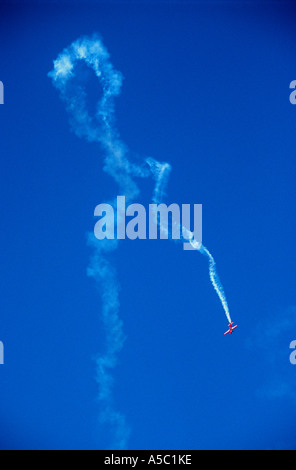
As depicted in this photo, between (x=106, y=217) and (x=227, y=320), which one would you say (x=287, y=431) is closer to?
(x=227, y=320)

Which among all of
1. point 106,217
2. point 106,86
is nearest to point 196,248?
point 106,217

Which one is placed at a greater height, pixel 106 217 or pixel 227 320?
pixel 106 217

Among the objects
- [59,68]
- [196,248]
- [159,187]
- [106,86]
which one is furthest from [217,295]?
[59,68]

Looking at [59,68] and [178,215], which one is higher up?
[59,68]
